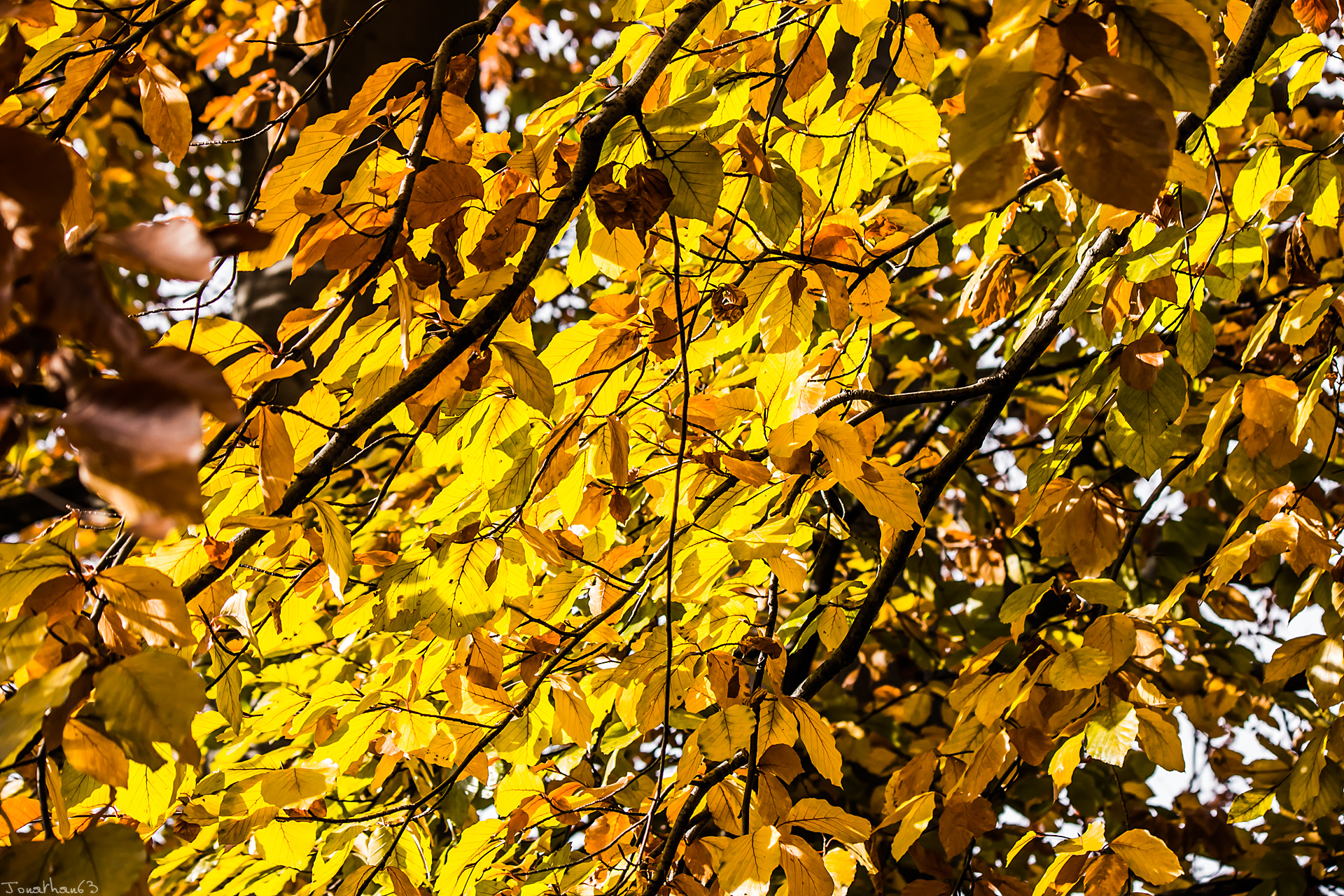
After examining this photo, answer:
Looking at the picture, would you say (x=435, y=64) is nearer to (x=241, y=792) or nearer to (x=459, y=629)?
(x=459, y=629)

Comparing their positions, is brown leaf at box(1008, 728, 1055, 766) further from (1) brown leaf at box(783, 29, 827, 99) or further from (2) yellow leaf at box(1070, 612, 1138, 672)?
(1) brown leaf at box(783, 29, 827, 99)

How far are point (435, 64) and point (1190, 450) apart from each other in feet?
5.28

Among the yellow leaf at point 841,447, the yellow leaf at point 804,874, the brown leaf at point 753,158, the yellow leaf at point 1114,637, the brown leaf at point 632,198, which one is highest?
the brown leaf at point 753,158

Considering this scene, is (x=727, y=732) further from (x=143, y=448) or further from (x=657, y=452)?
(x=143, y=448)

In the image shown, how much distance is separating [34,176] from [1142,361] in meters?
1.23

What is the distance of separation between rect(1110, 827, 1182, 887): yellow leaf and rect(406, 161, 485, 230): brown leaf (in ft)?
3.85

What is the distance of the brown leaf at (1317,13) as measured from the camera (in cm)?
131

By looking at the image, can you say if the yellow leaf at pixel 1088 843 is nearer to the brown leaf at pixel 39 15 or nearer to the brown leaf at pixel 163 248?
the brown leaf at pixel 163 248

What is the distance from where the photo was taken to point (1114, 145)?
0.51m

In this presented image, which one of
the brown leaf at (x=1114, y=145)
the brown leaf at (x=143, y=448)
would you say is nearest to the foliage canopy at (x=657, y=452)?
the brown leaf at (x=1114, y=145)

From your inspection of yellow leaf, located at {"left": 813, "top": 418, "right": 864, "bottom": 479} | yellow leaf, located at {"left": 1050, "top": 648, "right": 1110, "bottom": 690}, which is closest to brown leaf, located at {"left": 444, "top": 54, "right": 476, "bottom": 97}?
yellow leaf, located at {"left": 813, "top": 418, "right": 864, "bottom": 479}

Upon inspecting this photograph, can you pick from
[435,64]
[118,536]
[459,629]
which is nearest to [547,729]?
[459,629]

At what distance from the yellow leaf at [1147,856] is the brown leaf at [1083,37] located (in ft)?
3.30

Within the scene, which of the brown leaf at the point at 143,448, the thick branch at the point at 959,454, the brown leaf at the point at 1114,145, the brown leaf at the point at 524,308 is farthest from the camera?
the thick branch at the point at 959,454
